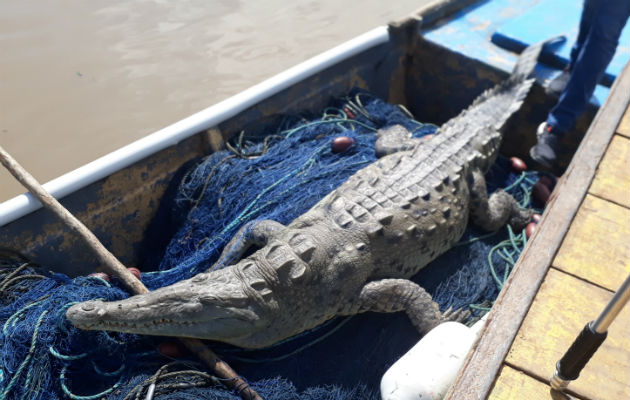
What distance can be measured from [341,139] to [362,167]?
1.02 ft

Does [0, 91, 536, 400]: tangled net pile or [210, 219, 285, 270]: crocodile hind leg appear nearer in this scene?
[0, 91, 536, 400]: tangled net pile

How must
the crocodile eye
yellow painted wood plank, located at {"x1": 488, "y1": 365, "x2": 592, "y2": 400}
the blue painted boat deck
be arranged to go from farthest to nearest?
the blue painted boat deck, the crocodile eye, yellow painted wood plank, located at {"x1": 488, "y1": 365, "x2": 592, "y2": 400}

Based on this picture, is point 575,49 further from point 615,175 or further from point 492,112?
point 615,175

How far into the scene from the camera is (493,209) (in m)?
3.91

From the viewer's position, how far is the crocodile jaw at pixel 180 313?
2.62 meters

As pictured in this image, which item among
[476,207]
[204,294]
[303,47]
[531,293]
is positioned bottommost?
[303,47]

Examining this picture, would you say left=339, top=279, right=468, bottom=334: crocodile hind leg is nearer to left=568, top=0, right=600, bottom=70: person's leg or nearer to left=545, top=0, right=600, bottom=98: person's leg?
left=545, top=0, right=600, bottom=98: person's leg

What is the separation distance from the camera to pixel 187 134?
148 inches

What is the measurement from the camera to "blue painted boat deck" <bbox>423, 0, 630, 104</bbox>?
15.4ft

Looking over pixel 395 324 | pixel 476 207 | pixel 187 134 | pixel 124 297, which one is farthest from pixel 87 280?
pixel 476 207

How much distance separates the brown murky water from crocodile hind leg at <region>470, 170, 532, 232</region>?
3.63m

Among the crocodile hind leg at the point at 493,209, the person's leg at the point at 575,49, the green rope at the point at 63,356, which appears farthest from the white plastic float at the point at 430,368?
the person's leg at the point at 575,49

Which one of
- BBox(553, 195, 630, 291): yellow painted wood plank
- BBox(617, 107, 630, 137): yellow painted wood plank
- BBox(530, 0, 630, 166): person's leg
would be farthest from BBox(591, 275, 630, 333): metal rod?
BBox(530, 0, 630, 166): person's leg

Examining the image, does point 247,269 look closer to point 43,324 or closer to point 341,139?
point 43,324
